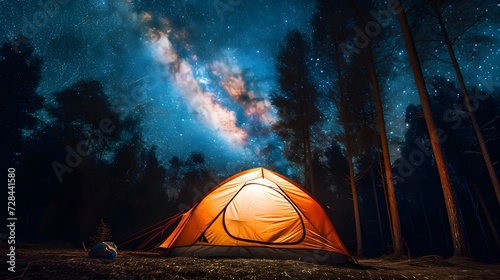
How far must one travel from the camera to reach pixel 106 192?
2662cm

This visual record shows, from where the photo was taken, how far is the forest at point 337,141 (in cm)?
1124

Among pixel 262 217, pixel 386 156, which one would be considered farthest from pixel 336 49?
pixel 262 217

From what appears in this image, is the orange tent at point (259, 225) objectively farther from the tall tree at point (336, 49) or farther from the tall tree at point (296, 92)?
the tall tree at point (296, 92)

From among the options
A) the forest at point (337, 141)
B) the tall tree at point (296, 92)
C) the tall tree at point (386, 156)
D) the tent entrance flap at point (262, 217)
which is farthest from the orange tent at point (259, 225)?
the tall tree at point (296, 92)

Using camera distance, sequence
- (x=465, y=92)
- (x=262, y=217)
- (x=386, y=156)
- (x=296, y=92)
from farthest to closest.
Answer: (x=296, y=92) < (x=465, y=92) < (x=386, y=156) < (x=262, y=217)

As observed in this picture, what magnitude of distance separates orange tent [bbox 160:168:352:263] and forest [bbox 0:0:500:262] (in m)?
2.31

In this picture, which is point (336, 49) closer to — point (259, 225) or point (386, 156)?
point (386, 156)

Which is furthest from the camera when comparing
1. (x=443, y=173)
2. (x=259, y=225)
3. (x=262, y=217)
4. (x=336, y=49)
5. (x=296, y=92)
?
(x=296, y=92)

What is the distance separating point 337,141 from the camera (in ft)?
52.7

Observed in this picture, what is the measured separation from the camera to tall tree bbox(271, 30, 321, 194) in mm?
17312

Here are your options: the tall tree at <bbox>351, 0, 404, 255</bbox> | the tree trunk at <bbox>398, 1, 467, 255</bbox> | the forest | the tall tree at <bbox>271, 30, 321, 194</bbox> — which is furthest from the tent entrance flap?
the tall tree at <bbox>271, 30, 321, 194</bbox>

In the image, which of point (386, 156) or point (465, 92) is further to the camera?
point (465, 92)

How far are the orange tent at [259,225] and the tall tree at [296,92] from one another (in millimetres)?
10959

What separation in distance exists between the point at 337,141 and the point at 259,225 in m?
12.0
